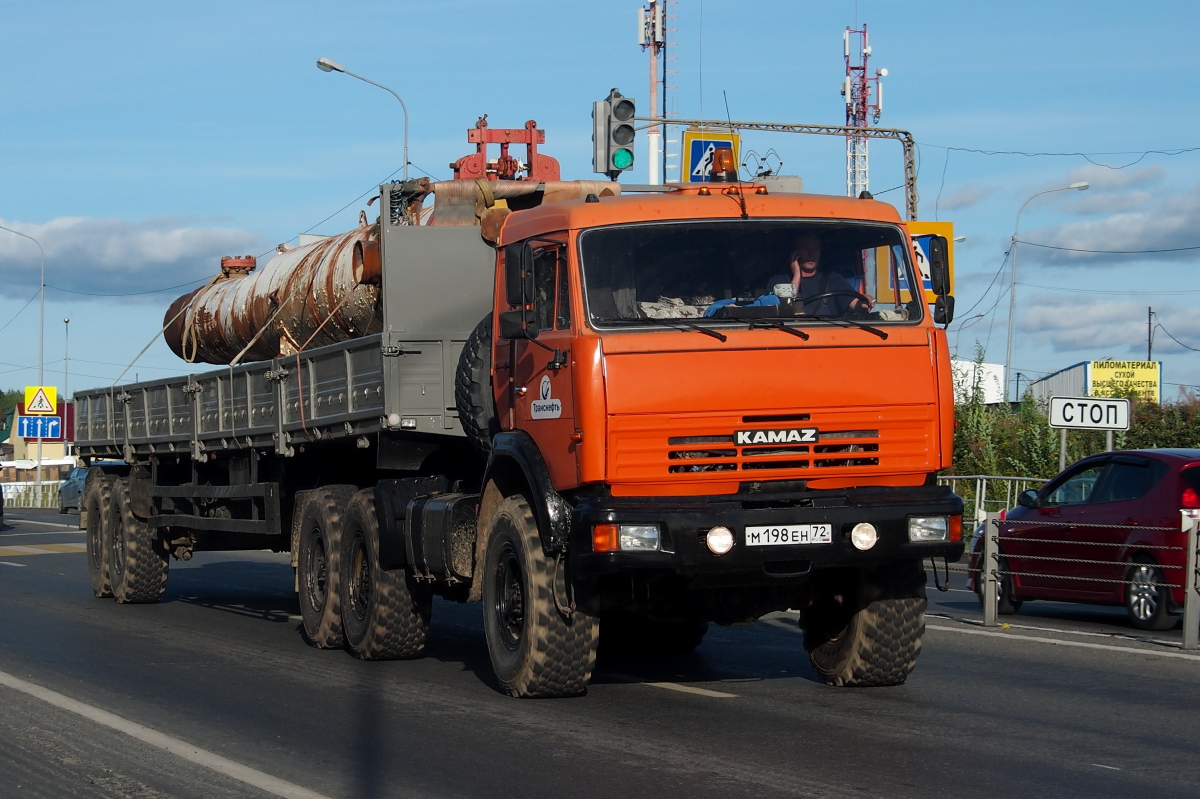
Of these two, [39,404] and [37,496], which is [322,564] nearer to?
[39,404]

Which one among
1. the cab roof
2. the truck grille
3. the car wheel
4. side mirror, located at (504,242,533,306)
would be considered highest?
the cab roof

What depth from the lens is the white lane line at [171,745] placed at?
254 inches

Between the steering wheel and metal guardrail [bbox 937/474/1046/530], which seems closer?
the steering wheel

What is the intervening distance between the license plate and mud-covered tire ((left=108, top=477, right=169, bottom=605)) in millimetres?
10053

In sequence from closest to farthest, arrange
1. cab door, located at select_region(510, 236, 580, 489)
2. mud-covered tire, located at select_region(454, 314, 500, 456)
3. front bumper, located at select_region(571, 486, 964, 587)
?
1. front bumper, located at select_region(571, 486, 964, 587)
2. cab door, located at select_region(510, 236, 580, 489)
3. mud-covered tire, located at select_region(454, 314, 500, 456)

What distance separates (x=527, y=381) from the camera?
877cm

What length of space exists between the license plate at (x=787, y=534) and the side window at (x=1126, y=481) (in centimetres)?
642

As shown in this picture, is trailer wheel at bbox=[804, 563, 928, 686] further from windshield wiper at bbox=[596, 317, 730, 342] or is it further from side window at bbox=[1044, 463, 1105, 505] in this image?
side window at bbox=[1044, 463, 1105, 505]

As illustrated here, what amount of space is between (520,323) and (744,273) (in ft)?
4.28

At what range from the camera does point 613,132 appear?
17.7m

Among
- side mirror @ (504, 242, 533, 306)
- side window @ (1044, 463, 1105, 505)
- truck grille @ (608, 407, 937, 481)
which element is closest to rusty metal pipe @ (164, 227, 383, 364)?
side mirror @ (504, 242, 533, 306)

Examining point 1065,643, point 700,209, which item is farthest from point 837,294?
point 1065,643

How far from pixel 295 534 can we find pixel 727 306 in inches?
220

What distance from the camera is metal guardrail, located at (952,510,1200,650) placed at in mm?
11219
